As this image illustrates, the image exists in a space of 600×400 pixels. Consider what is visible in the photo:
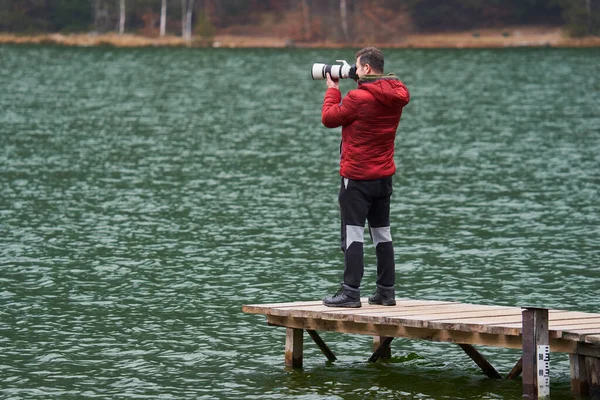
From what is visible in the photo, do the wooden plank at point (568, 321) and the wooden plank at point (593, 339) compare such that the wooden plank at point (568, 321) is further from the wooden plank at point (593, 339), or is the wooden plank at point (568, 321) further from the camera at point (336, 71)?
the camera at point (336, 71)

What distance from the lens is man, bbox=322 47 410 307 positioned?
12.4 meters

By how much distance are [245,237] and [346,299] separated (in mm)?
9991

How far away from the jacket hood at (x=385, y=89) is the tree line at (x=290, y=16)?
9744cm

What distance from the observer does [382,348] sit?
1385 cm

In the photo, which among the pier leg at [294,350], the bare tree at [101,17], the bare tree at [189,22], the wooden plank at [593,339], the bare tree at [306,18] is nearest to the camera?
the wooden plank at [593,339]

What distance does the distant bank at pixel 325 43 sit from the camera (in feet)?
345

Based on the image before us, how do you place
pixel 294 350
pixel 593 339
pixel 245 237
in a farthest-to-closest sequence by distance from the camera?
pixel 245 237, pixel 294 350, pixel 593 339

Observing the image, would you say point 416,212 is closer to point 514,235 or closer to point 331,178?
point 514,235

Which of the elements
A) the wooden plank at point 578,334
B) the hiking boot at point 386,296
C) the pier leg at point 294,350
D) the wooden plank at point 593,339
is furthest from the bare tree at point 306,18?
the wooden plank at point 593,339

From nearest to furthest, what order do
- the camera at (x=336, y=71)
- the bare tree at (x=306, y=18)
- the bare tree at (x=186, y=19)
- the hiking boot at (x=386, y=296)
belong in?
the camera at (x=336, y=71) → the hiking boot at (x=386, y=296) → the bare tree at (x=306, y=18) → the bare tree at (x=186, y=19)

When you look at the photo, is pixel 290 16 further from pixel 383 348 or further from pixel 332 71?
pixel 332 71

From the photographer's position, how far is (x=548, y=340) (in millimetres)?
11414

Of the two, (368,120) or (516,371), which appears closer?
(368,120)

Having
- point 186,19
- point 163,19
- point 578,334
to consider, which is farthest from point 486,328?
point 186,19
